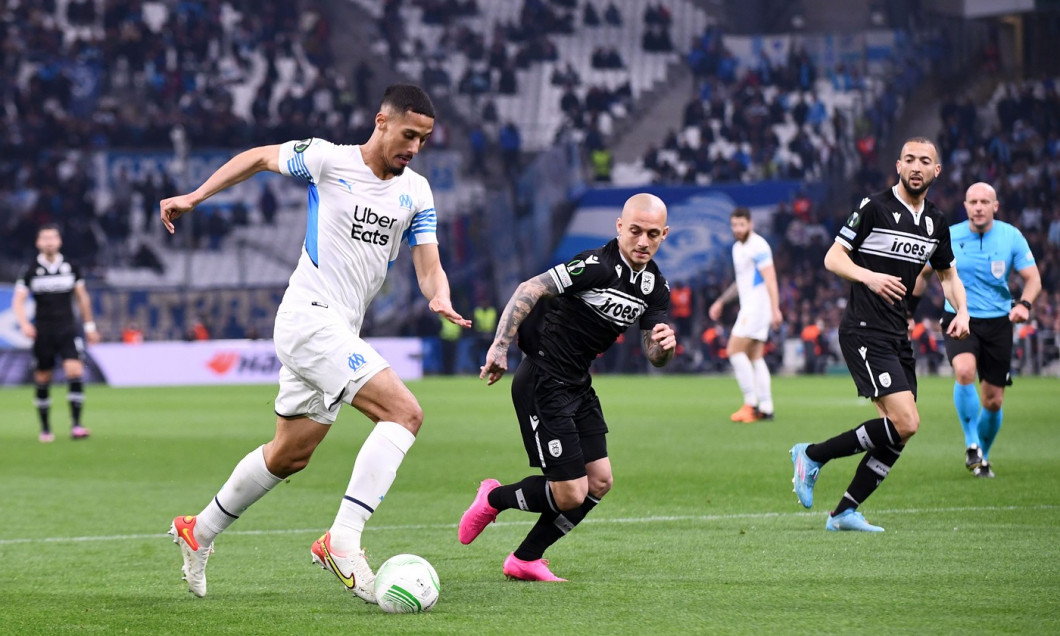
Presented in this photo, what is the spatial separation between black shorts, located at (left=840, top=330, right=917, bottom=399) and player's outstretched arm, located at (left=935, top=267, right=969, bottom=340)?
36cm

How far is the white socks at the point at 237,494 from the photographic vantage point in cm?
624

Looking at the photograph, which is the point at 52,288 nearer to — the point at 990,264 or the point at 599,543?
the point at 599,543

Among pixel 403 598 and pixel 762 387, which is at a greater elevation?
pixel 403 598

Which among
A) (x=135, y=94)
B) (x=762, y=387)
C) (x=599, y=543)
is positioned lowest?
(x=762, y=387)

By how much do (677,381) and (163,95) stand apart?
677 inches

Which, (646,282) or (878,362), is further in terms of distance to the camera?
(878,362)

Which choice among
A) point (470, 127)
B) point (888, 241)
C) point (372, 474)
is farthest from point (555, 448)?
point (470, 127)

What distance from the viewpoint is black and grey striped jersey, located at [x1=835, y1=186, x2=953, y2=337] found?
328 inches

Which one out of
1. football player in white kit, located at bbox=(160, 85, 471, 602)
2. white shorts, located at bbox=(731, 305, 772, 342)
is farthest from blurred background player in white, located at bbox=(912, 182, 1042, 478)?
football player in white kit, located at bbox=(160, 85, 471, 602)

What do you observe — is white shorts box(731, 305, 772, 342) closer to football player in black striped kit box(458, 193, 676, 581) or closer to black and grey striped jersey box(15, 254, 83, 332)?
black and grey striped jersey box(15, 254, 83, 332)

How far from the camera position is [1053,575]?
6.24 metres

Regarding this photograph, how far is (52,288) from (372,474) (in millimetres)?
11168

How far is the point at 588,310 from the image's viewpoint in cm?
658

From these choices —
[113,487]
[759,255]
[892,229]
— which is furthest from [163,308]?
[892,229]
